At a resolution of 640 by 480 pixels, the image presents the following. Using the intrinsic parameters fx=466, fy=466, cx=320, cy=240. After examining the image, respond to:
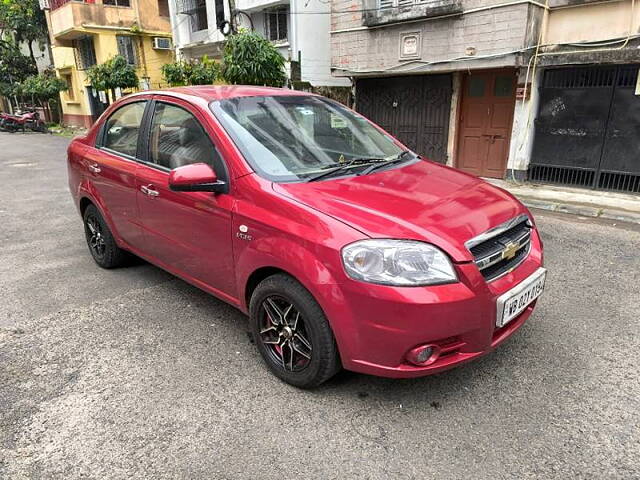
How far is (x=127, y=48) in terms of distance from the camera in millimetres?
23016

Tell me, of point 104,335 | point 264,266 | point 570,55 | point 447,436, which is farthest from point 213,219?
point 570,55

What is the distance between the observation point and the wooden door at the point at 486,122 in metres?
9.53

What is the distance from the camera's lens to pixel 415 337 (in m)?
2.24

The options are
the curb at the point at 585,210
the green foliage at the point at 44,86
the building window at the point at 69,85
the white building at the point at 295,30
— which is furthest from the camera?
the building window at the point at 69,85

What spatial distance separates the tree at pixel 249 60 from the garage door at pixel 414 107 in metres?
2.57

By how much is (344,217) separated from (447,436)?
4.01 feet

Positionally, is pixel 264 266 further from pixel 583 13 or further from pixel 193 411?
pixel 583 13

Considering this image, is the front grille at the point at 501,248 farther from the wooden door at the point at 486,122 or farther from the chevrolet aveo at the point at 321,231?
the wooden door at the point at 486,122

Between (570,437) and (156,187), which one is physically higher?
(156,187)

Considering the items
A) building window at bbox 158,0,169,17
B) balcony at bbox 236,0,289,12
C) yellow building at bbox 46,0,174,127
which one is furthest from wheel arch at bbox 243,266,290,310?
building window at bbox 158,0,169,17

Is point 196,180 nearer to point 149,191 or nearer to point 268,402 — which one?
point 149,191

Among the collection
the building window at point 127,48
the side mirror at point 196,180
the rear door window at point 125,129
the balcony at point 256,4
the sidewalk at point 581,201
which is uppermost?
the balcony at point 256,4

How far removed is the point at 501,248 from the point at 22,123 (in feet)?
92.1

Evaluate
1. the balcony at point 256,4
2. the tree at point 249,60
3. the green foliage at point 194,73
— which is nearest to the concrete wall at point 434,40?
the tree at point 249,60
